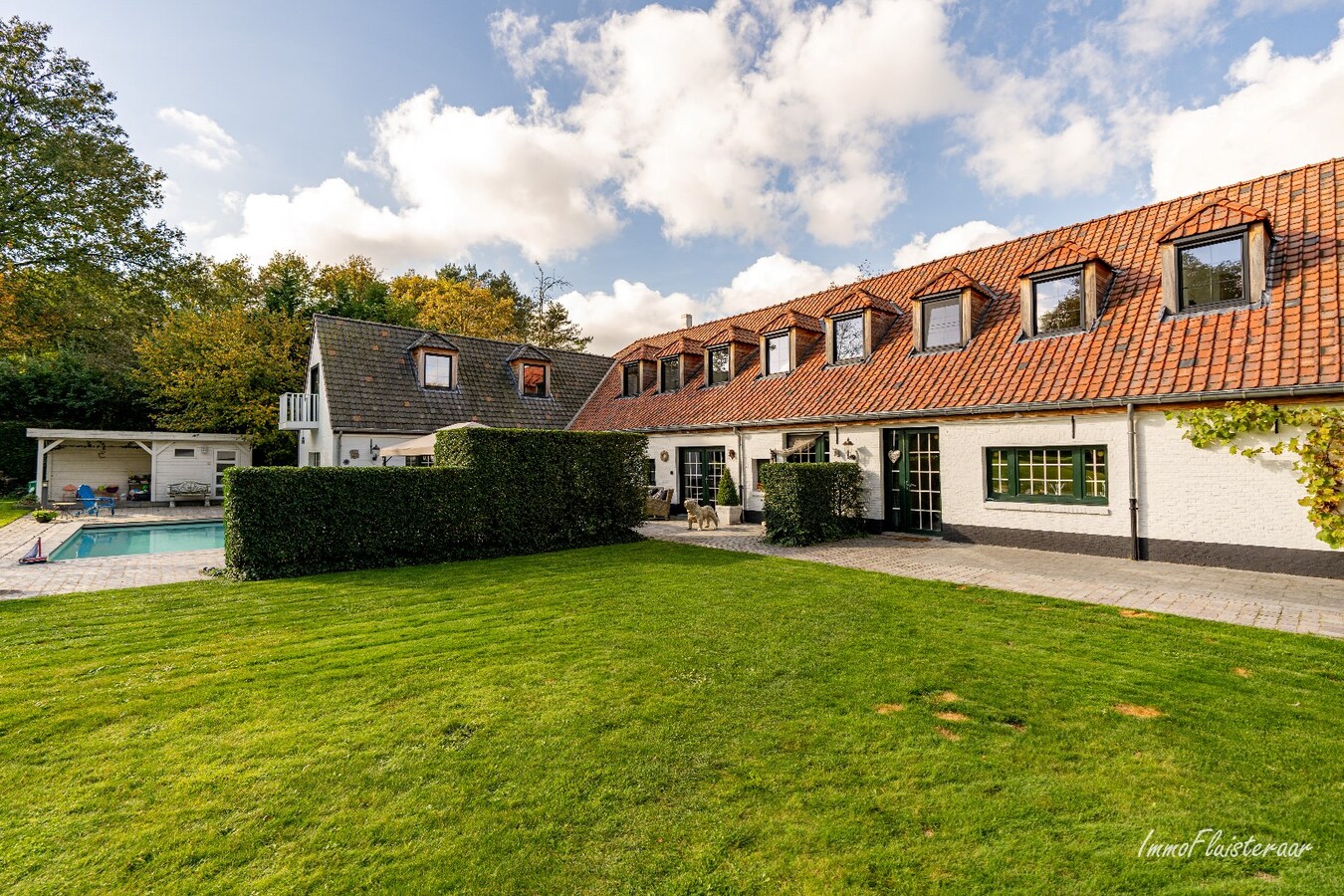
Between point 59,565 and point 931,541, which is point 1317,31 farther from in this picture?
point 59,565

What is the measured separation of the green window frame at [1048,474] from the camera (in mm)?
10000

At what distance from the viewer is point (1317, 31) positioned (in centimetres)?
851

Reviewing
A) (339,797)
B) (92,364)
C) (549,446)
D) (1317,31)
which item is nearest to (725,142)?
(549,446)

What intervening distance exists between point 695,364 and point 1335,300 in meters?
14.5

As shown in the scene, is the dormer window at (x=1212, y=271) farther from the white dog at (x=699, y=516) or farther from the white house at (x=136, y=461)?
the white house at (x=136, y=461)

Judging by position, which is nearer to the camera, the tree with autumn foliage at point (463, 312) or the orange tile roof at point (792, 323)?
the orange tile roof at point (792, 323)

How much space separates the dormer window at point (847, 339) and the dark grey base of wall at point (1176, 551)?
5.27m

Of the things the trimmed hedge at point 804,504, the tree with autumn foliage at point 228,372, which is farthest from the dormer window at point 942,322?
the tree with autumn foliage at point 228,372

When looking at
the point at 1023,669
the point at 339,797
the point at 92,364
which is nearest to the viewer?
the point at 339,797

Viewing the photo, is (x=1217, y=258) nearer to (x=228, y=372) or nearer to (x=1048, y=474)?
(x=1048, y=474)

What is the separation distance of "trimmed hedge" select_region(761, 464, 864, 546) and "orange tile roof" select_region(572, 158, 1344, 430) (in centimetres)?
187

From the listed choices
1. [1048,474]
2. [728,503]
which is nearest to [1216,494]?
[1048,474]

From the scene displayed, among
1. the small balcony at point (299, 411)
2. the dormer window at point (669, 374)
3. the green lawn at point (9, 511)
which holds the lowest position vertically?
the green lawn at point (9, 511)

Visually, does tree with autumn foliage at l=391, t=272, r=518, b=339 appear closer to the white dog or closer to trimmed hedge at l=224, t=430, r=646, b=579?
the white dog
